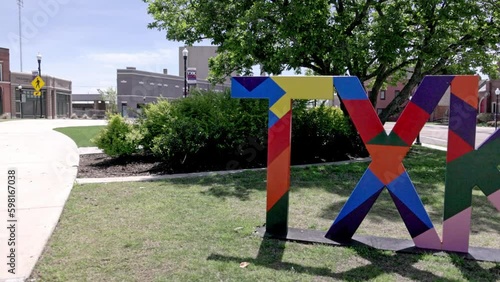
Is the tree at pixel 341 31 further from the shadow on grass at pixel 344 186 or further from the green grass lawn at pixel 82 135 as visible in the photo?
the green grass lawn at pixel 82 135

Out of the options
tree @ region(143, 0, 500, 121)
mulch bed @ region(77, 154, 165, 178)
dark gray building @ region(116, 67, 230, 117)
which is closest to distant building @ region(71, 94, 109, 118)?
dark gray building @ region(116, 67, 230, 117)

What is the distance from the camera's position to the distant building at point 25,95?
165 feet

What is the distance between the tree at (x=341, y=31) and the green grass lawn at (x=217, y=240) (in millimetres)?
5166

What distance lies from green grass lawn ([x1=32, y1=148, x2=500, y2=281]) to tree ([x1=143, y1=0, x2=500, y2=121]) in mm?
5166

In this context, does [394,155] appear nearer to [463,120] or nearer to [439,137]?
[463,120]

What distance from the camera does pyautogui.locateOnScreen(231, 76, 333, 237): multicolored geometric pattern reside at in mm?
4521

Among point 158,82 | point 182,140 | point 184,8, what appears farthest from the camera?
point 158,82

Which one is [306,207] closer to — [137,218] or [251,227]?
[251,227]

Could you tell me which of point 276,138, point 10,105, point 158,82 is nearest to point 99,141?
point 276,138

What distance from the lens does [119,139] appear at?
34.0 ft

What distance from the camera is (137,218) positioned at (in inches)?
205

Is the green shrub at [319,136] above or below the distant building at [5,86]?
below

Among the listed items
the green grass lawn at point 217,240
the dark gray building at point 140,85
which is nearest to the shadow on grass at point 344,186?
the green grass lawn at point 217,240

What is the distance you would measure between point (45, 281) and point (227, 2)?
997 cm
